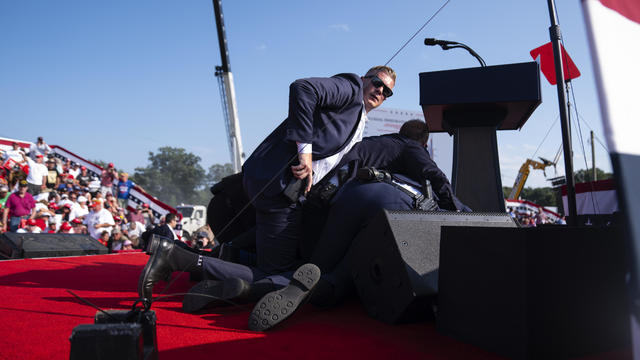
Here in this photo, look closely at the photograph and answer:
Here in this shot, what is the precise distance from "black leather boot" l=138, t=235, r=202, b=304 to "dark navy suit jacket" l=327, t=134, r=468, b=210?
3.28 ft

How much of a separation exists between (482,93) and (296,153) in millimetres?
1613

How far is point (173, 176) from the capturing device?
74750 mm

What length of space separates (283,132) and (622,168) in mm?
1639

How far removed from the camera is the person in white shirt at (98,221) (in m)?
7.57

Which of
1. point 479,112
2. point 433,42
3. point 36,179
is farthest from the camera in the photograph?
point 36,179

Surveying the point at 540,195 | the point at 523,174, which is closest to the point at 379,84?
the point at 523,174

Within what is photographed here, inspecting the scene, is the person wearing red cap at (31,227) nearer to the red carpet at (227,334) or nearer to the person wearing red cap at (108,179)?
the person wearing red cap at (108,179)

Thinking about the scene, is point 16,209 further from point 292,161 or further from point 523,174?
point 523,174

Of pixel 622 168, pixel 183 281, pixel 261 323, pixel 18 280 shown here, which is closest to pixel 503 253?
pixel 622 168

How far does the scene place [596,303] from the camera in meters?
1.28

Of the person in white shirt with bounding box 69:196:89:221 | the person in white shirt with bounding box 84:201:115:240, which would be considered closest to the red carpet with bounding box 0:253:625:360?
the person in white shirt with bounding box 84:201:115:240

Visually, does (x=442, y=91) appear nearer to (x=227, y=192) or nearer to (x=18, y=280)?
(x=227, y=192)

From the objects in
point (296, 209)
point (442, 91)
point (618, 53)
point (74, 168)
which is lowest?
point (296, 209)

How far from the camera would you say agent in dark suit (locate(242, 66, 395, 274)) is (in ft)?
6.59
